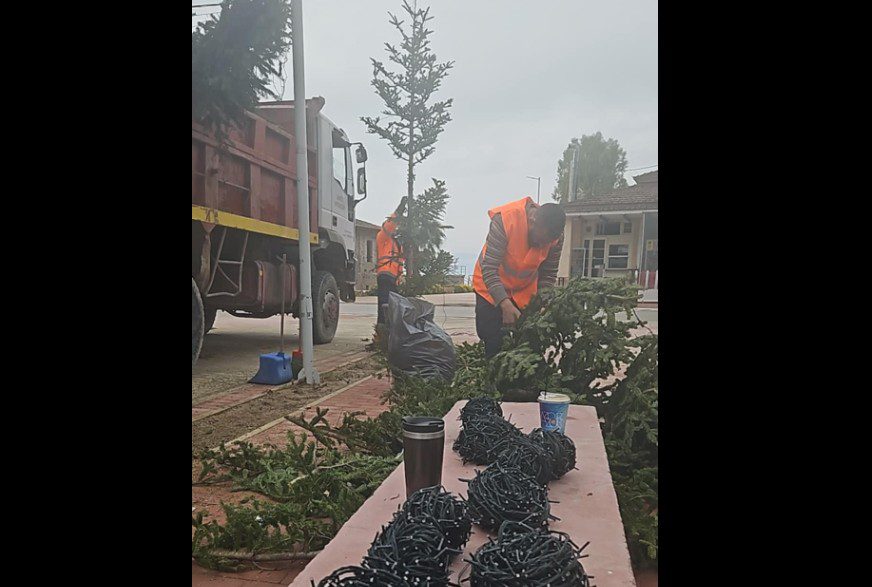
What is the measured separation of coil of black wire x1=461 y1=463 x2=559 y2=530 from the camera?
85 centimetres

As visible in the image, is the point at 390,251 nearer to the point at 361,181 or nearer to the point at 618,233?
the point at 361,181

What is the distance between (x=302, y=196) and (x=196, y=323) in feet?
1.13

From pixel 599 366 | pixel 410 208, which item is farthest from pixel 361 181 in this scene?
pixel 599 366

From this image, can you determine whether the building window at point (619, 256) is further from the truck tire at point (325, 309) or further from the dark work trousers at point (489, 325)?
the truck tire at point (325, 309)

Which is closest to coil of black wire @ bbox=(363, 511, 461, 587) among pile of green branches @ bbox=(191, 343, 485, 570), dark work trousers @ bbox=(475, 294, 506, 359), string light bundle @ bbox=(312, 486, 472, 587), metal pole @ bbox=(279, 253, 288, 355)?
string light bundle @ bbox=(312, 486, 472, 587)

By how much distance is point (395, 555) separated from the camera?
27.5 inches

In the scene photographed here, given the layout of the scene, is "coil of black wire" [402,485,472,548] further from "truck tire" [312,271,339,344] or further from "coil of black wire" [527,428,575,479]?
"truck tire" [312,271,339,344]

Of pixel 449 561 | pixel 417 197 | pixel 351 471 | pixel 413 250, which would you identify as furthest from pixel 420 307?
pixel 449 561

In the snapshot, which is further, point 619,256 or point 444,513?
point 619,256

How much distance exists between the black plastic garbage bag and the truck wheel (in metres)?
0.47

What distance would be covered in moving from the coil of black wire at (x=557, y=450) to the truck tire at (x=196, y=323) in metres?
0.67

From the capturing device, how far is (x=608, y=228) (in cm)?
104

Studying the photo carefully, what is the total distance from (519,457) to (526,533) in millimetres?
266
